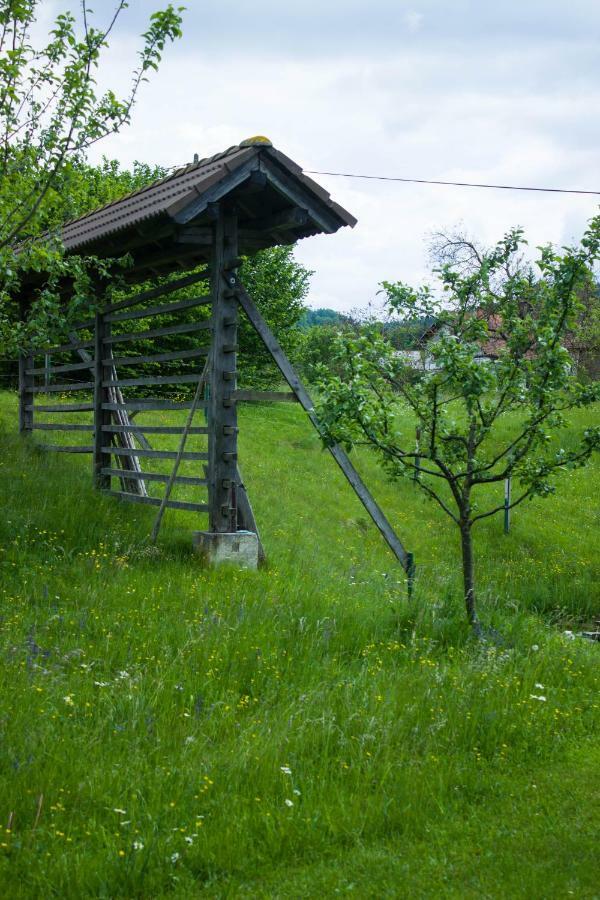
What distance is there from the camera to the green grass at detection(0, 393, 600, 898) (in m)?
3.92

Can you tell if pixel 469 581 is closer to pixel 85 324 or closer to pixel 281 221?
pixel 281 221

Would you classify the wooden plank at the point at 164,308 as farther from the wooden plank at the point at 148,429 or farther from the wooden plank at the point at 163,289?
the wooden plank at the point at 148,429

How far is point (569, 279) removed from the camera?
24.6 feet

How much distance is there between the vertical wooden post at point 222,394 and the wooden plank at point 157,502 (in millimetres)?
222

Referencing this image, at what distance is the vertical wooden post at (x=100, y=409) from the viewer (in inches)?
442

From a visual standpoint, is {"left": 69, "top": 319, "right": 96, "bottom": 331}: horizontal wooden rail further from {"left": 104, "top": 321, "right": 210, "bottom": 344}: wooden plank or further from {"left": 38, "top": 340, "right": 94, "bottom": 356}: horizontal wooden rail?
{"left": 104, "top": 321, "right": 210, "bottom": 344}: wooden plank

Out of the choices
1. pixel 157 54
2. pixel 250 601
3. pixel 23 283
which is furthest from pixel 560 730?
pixel 23 283

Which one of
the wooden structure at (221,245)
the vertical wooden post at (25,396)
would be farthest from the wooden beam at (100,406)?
the vertical wooden post at (25,396)

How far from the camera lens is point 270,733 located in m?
4.94

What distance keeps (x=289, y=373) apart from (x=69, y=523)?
280 centimetres

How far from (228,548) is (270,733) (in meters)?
4.06

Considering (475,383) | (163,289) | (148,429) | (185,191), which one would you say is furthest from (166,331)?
(475,383)

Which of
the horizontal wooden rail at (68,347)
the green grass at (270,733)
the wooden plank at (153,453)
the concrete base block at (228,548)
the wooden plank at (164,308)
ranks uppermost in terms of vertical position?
the wooden plank at (164,308)

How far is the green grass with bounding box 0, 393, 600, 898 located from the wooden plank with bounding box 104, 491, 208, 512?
41cm
